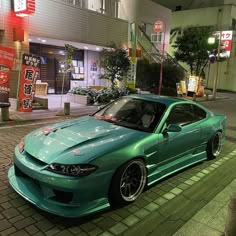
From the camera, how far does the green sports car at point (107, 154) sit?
113 inches

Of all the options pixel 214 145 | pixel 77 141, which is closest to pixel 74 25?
pixel 214 145

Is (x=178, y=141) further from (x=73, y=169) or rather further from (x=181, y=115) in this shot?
(x=73, y=169)

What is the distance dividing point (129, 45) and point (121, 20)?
1.63 meters

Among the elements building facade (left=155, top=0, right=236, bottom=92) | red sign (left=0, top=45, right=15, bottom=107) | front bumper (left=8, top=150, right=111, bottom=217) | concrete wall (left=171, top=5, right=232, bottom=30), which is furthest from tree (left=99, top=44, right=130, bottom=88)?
concrete wall (left=171, top=5, right=232, bottom=30)

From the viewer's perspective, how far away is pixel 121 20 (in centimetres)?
1644

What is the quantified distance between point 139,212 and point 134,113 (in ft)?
5.26

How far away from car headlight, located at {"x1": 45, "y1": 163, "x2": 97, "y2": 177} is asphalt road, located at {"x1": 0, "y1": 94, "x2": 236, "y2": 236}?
1.84 ft

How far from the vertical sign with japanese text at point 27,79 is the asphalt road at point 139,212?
5.02m

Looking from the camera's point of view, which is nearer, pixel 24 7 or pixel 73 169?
pixel 73 169

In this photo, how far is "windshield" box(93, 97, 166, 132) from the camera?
157 inches

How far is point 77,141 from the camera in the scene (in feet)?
11.0

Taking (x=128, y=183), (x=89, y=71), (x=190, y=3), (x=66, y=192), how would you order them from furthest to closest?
(x=190, y=3) < (x=89, y=71) < (x=128, y=183) < (x=66, y=192)

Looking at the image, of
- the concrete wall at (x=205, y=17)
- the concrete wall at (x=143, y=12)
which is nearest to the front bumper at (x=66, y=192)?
the concrete wall at (x=143, y=12)

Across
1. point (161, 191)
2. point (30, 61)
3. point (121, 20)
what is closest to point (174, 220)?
point (161, 191)
